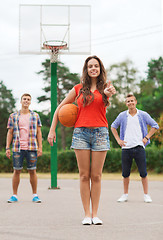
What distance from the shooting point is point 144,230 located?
4707 mm

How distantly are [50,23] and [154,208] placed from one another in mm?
6379

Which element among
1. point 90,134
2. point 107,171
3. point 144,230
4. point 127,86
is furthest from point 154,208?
point 127,86

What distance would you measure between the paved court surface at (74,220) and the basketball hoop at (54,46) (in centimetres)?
360

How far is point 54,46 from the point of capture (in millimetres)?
9945

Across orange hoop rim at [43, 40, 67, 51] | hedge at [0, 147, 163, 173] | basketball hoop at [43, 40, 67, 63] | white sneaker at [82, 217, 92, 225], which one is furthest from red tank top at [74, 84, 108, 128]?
hedge at [0, 147, 163, 173]

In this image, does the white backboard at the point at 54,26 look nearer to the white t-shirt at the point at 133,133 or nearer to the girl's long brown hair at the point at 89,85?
the white t-shirt at the point at 133,133

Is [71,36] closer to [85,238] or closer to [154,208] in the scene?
[154,208]

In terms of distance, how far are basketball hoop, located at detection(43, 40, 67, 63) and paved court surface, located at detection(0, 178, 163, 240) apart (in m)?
3.60

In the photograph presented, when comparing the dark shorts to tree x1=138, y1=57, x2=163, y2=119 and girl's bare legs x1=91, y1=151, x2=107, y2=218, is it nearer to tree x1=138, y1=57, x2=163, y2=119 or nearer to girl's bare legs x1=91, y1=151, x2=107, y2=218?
girl's bare legs x1=91, y1=151, x2=107, y2=218

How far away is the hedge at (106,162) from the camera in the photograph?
17.5 meters

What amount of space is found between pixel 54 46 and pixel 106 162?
943 centimetres

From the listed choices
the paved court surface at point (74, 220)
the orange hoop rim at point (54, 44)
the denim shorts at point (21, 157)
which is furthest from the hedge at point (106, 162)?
the denim shorts at point (21, 157)

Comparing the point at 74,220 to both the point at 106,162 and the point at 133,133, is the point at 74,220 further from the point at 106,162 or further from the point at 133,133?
Result: the point at 106,162

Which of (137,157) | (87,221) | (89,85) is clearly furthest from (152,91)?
(87,221)
